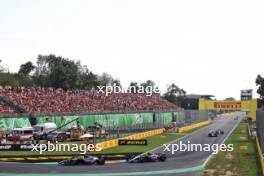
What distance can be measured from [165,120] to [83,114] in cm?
2862

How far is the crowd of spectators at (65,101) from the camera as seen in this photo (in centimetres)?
6352

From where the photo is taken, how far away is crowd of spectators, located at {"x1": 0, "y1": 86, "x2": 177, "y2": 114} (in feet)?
208

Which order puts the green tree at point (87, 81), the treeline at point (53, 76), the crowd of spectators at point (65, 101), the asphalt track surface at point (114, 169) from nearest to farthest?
1. the asphalt track surface at point (114, 169)
2. the crowd of spectators at point (65, 101)
3. the treeline at point (53, 76)
4. the green tree at point (87, 81)

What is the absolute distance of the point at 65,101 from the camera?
7256cm

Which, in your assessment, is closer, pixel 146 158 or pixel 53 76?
pixel 146 158

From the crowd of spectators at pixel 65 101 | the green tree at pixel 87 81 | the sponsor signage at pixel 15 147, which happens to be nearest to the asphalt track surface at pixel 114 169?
the sponsor signage at pixel 15 147

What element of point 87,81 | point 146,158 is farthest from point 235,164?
point 87,81

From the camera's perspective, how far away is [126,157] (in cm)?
3953

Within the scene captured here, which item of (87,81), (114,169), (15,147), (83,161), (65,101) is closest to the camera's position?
(114,169)

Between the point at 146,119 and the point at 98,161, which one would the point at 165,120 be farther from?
the point at 98,161

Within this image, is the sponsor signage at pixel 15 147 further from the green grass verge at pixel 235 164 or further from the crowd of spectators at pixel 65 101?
the green grass verge at pixel 235 164

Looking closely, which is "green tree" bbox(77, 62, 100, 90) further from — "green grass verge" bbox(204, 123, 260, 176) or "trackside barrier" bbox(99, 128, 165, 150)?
"green grass verge" bbox(204, 123, 260, 176)

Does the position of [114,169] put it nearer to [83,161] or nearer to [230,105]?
[83,161]

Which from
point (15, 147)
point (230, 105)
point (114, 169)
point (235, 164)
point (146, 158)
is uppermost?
point (230, 105)
